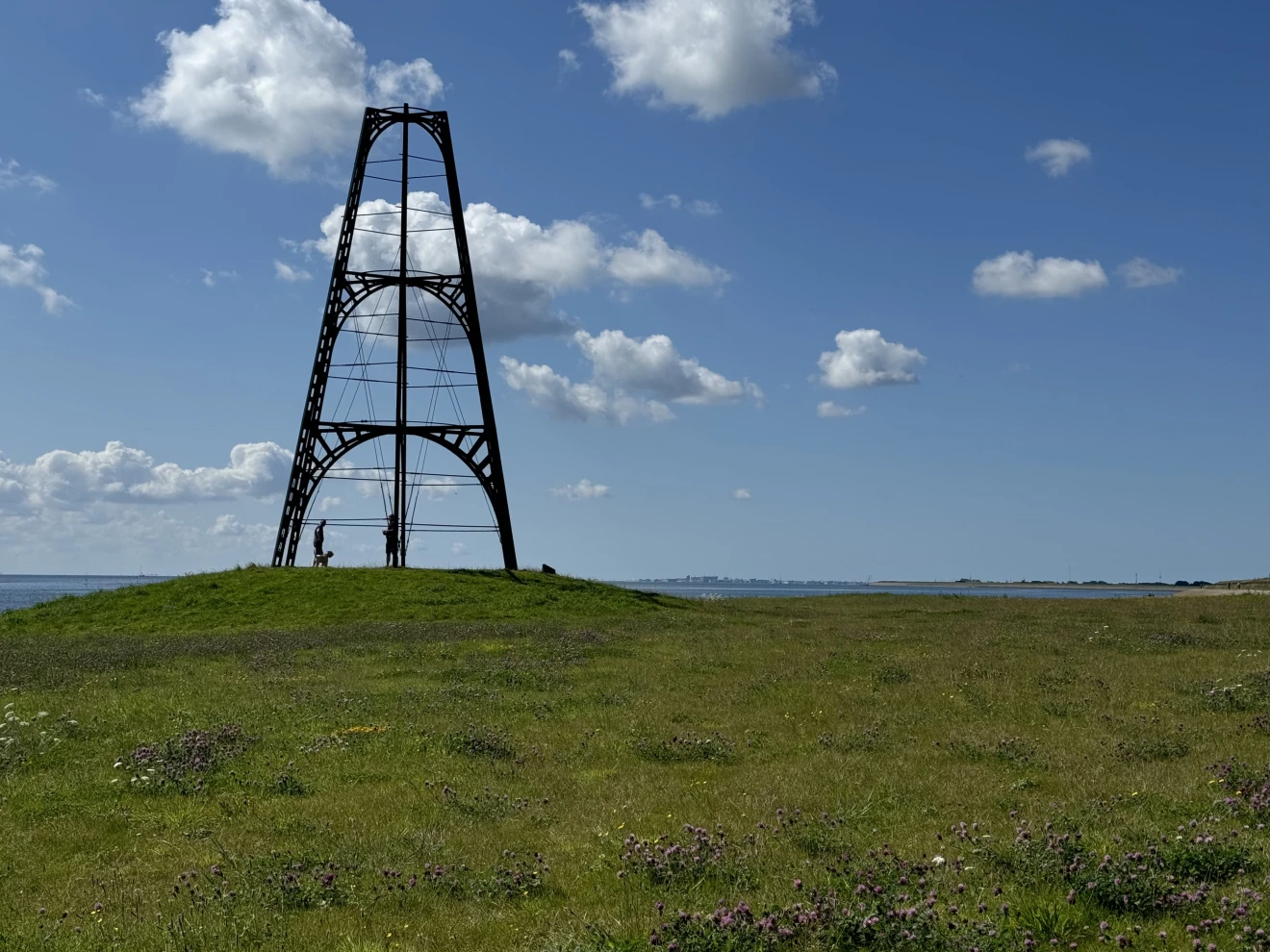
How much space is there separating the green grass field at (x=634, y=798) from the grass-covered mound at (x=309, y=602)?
11.2m

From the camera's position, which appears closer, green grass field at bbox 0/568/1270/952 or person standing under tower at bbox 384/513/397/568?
green grass field at bbox 0/568/1270/952

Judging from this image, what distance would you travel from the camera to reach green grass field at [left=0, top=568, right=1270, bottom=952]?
908cm

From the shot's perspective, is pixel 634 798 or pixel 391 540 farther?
pixel 391 540

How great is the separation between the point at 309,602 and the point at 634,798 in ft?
109

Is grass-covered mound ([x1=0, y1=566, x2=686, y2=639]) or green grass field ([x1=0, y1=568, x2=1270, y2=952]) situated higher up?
grass-covered mound ([x1=0, y1=566, x2=686, y2=639])

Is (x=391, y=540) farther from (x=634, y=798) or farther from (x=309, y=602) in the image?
(x=634, y=798)

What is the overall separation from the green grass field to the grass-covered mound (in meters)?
11.2

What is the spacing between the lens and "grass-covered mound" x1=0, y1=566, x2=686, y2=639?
4147 centimetres

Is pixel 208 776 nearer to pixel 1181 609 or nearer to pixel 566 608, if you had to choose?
pixel 566 608

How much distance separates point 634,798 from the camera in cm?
1380

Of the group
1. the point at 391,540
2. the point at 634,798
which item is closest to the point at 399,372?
the point at 391,540

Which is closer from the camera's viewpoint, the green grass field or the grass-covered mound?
the green grass field

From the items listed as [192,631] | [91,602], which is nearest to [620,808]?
[192,631]

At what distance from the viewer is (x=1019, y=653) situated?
1150 inches
